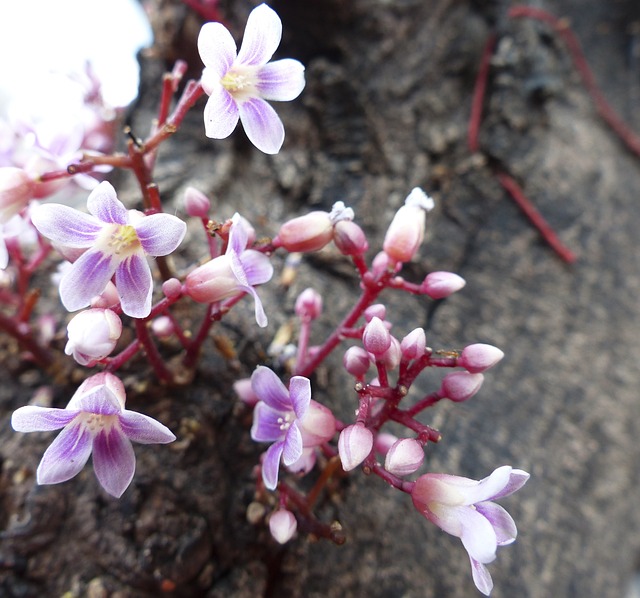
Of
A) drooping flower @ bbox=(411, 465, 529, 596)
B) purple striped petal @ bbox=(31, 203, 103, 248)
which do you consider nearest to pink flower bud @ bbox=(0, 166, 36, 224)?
purple striped petal @ bbox=(31, 203, 103, 248)

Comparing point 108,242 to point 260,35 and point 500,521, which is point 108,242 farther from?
point 500,521

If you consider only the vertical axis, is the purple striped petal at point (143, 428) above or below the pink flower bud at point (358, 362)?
above

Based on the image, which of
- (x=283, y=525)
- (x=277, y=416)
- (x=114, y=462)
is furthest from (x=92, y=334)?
(x=283, y=525)

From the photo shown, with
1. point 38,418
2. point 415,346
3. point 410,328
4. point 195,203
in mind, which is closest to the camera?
point 38,418

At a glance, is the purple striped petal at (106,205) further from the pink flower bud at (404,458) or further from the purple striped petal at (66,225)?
the pink flower bud at (404,458)

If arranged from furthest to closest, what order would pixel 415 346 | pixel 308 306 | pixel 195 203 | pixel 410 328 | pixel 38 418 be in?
pixel 410 328, pixel 308 306, pixel 195 203, pixel 415 346, pixel 38 418

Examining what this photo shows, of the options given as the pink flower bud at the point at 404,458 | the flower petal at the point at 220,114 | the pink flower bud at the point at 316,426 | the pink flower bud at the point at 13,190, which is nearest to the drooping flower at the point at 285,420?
the pink flower bud at the point at 316,426

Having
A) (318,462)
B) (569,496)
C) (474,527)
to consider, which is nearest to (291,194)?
(318,462)
